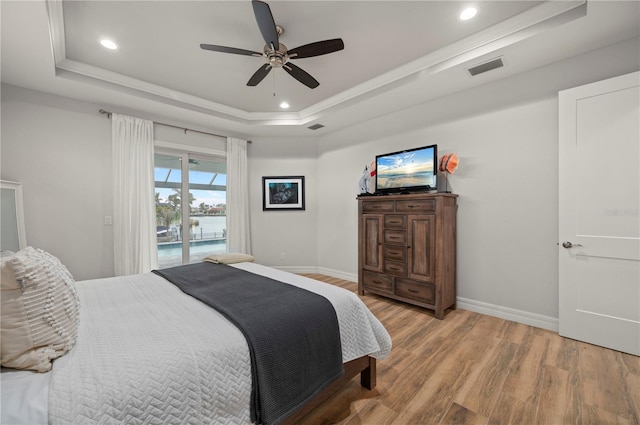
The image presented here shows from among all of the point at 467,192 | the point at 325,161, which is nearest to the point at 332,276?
the point at 325,161

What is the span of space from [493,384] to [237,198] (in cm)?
423

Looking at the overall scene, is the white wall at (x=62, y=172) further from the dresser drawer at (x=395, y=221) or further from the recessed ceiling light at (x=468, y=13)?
the recessed ceiling light at (x=468, y=13)

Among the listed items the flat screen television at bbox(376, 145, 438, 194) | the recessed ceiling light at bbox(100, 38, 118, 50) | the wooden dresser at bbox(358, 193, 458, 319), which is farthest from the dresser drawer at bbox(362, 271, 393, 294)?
the recessed ceiling light at bbox(100, 38, 118, 50)

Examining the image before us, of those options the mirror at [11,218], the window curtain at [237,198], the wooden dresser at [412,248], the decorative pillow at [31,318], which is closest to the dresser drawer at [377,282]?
the wooden dresser at [412,248]

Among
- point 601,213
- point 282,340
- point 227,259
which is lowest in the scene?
point 282,340

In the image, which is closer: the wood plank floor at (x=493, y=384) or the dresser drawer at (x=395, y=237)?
the wood plank floor at (x=493, y=384)

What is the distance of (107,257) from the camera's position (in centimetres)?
353

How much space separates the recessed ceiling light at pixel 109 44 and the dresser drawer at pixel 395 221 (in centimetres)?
348

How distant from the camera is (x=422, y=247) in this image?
10.1 ft

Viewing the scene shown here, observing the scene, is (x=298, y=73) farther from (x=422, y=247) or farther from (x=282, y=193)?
(x=282, y=193)

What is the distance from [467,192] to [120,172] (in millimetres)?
4579

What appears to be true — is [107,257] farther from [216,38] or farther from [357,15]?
[357,15]

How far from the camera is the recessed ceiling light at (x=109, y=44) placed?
253cm

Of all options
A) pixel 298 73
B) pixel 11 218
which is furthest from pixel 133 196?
pixel 298 73
